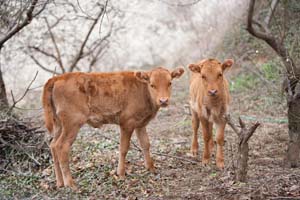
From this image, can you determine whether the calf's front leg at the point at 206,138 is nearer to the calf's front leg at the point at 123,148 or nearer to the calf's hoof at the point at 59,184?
the calf's front leg at the point at 123,148

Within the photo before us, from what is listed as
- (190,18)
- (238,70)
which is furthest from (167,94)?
(190,18)

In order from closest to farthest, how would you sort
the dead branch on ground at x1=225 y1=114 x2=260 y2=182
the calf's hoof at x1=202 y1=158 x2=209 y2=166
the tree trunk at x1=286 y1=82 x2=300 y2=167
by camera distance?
1. the dead branch on ground at x1=225 y1=114 x2=260 y2=182
2. the tree trunk at x1=286 y1=82 x2=300 y2=167
3. the calf's hoof at x1=202 y1=158 x2=209 y2=166

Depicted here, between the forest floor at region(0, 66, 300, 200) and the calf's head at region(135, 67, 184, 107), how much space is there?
1172mm

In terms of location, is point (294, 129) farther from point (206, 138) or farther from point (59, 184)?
point (59, 184)

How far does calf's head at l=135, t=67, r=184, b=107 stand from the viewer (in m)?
8.16

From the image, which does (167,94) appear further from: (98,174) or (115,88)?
(98,174)

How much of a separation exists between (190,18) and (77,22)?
5070 mm

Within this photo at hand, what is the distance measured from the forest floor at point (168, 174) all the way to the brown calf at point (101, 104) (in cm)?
36

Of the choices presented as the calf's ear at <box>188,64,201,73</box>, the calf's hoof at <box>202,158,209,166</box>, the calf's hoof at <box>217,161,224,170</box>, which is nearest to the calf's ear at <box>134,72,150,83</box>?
the calf's ear at <box>188,64,201,73</box>

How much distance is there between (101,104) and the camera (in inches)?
332

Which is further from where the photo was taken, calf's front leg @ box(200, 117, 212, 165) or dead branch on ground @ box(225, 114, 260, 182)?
calf's front leg @ box(200, 117, 212, 165)

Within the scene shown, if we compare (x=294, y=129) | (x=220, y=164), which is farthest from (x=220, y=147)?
(x=294, y=129)

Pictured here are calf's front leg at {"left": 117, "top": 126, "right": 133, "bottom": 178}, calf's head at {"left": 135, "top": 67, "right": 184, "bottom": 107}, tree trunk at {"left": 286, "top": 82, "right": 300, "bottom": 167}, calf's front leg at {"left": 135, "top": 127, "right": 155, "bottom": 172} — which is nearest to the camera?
tree trunk at {"left": 286, "top": 82, "right": 300, "bottom": 167}

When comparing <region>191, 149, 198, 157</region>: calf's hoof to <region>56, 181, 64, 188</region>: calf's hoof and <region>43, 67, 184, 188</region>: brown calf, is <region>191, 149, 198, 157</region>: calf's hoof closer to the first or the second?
<region>43, 67, 184, 188</region>: brown calf
